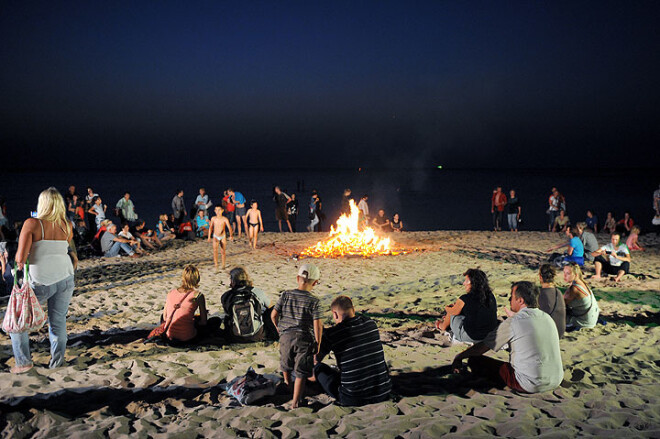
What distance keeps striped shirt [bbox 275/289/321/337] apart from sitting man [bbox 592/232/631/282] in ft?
25.6

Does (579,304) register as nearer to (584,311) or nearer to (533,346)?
(584,311)

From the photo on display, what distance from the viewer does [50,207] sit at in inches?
197

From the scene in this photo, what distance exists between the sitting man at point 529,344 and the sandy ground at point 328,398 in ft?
0.56

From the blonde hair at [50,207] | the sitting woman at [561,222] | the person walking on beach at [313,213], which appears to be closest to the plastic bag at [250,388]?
the blonde hair at [50,207]

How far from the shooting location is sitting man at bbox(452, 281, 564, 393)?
454 centimetres

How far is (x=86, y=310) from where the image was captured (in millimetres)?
8305

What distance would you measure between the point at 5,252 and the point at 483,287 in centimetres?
835

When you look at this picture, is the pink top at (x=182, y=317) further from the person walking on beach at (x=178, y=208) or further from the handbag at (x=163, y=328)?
the person walking on beach at (x=178, y=208)

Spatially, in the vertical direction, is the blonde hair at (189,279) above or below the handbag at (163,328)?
above

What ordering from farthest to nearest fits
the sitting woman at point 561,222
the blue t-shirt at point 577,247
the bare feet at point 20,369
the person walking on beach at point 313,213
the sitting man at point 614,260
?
the sitting woman at point 561,222, the person walking on beach at point 313,213, the blue t-shirt at point 577,247, the sitting man at point 614,260, the bare feet at point 20,369

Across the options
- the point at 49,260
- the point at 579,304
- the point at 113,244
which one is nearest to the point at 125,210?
the point at 113,244

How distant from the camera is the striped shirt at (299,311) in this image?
4609 mm

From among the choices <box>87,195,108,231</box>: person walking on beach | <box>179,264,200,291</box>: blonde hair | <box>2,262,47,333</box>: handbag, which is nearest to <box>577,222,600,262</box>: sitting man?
<box>179,264,200,291</box>: blonde hair

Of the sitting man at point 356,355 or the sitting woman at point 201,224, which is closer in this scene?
the sitting man at point 356,355
